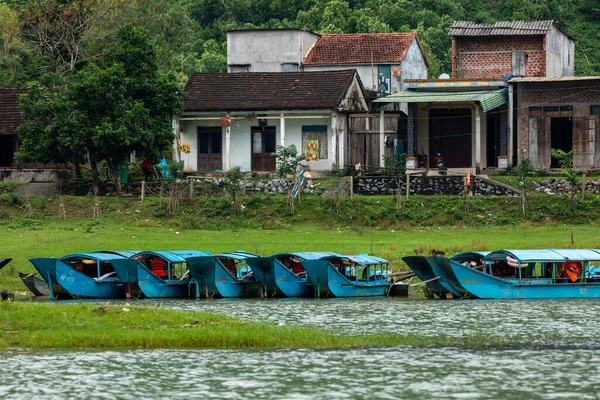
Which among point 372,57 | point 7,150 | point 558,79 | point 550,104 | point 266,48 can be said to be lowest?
point 7,150

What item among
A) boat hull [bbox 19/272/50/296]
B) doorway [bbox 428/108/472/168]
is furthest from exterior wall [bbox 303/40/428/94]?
boat hull [bbox 19/272/50/296]

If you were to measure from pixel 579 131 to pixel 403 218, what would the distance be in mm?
9972

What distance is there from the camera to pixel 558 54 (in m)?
55.8

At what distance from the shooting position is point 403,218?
4256 cm

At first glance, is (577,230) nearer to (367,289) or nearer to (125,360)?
(367,289)

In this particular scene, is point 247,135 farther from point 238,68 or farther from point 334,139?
point 238,68

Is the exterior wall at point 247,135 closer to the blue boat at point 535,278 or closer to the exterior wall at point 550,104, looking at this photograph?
the exterior wall at point 550,104

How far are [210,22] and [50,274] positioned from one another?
53149 millimetres

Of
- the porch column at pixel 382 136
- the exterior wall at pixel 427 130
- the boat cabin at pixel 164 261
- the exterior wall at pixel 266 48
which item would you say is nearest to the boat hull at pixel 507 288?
the boat cabin at pixel 164 261

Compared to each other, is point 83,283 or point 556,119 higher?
point 556,119

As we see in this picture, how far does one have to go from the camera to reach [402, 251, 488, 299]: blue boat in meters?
31.5

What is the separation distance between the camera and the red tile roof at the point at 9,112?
51.0 metres

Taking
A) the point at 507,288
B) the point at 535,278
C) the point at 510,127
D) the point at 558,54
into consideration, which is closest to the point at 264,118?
the point at 510,127

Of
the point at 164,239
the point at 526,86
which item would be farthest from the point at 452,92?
the point at 164,239
